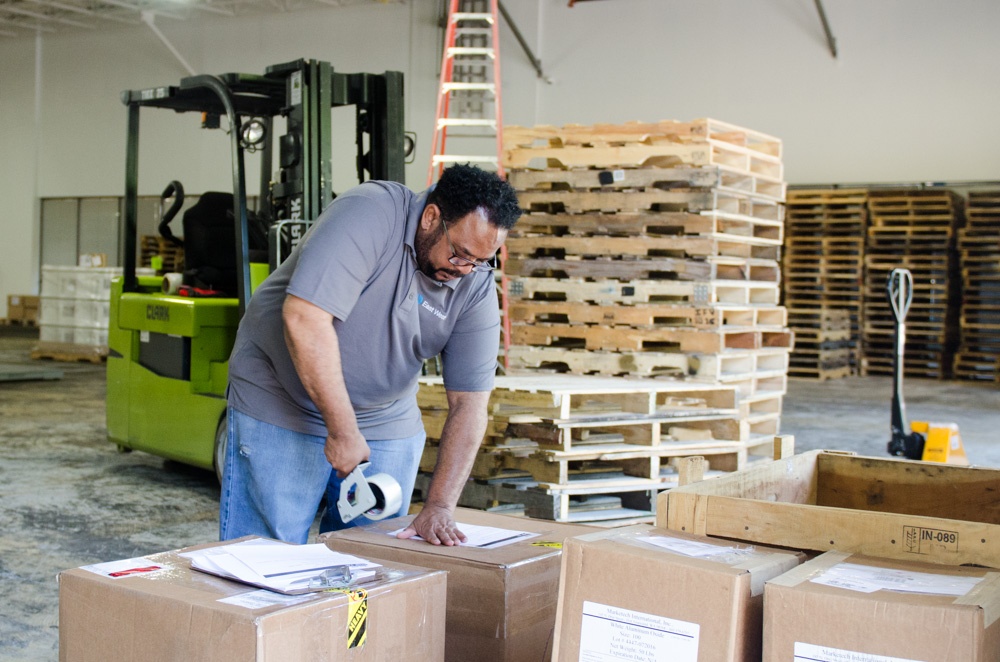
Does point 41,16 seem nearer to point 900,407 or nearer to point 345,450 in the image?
point 900,407

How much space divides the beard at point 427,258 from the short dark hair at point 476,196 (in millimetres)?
89

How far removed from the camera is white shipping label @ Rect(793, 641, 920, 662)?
1455 mm

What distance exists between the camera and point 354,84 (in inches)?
242

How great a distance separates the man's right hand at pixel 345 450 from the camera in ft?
8.46

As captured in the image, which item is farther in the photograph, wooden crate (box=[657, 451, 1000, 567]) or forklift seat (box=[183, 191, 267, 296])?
forklift seat (box=[183, 191, 267, 296])

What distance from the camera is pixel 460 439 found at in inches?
111

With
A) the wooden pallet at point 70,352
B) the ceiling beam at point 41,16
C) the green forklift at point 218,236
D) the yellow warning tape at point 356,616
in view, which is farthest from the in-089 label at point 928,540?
the ceiling beam at point 41,16

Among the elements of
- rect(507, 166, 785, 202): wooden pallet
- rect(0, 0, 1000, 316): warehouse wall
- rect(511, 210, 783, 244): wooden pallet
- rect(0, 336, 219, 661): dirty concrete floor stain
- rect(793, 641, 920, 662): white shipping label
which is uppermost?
rect(0, 0, 1000, 316): warehouse wall

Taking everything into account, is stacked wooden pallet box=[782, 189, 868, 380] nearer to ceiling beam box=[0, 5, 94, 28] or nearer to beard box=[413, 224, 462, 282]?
beard box=[413, 224, 462, 282]

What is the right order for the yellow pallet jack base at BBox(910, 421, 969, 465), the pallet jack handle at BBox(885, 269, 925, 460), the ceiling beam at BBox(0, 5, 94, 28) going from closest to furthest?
the yellow pallet jack base at BBox(910, 421, 969, 465)
the pallet jack handle at BBox(885, 269, 925, 460)
the ceiling beam at BBox(0, 5, 94, 28)

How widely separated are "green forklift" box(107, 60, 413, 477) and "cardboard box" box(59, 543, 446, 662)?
158 inches

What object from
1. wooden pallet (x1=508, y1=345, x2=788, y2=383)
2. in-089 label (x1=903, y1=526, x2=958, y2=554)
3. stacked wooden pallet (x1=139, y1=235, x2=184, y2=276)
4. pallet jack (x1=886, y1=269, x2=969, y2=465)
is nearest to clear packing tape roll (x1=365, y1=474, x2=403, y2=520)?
in-089 label (x1=903, y1=526, x2=958, y2=554)

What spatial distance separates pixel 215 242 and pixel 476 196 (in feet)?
14.9

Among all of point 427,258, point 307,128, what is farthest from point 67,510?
point 427,258
